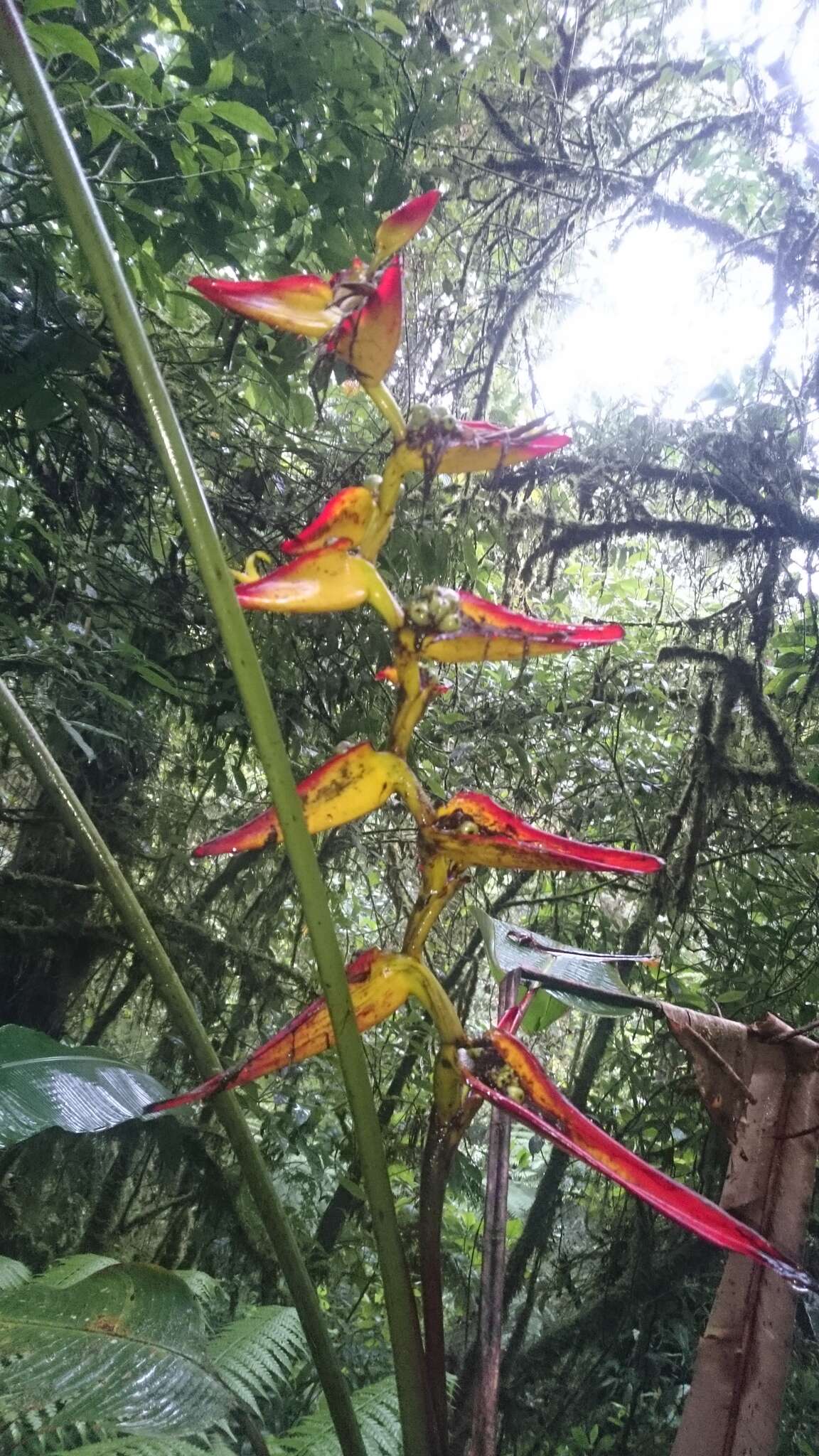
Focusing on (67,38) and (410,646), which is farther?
(67,38)

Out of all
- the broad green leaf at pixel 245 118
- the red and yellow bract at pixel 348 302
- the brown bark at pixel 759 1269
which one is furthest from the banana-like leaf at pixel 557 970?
the broad green leaf at pixel 245 118

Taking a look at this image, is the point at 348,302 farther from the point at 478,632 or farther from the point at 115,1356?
the point at 115,1356

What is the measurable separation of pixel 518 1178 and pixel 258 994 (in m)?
1.35

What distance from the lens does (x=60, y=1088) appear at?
73 centimetres

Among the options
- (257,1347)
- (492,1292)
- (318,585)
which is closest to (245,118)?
(318,585)

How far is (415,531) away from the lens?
1404 mm

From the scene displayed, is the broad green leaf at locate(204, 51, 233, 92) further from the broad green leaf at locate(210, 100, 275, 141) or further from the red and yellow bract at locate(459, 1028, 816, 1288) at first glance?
the red and yellow bract at locate(459, 1028, 816, 1288)

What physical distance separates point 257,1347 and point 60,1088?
50cm

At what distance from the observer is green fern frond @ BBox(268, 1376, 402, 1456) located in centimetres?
85

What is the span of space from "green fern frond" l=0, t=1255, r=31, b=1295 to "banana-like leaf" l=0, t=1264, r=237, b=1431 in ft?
0.70

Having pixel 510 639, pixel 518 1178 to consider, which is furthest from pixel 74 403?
pixel 518 1178

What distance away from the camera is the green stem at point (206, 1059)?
51 centimetres

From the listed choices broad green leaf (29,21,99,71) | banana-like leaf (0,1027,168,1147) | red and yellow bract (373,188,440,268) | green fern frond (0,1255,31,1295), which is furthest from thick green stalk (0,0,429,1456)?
green fern frond (0,1255,31,1295)

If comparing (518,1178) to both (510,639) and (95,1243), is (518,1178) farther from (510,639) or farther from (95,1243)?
(510,639)
